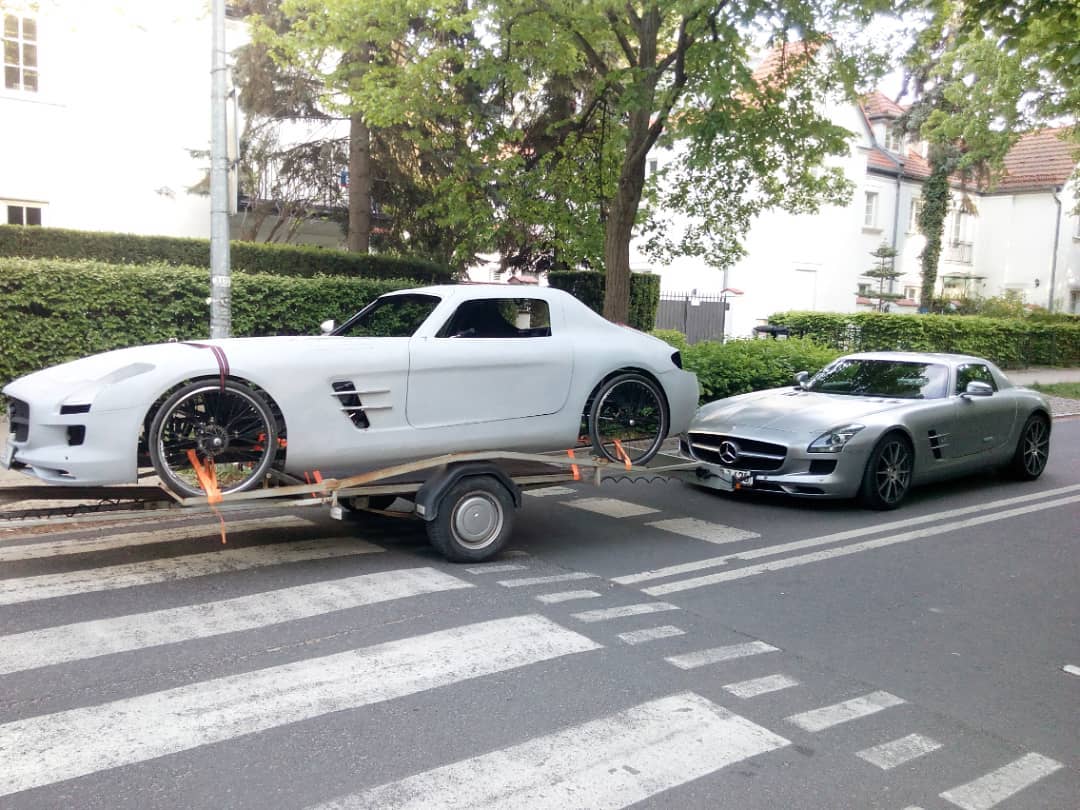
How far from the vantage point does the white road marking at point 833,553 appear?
622cm

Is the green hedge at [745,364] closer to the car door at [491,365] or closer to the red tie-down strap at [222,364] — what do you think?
the car door at [491,365]

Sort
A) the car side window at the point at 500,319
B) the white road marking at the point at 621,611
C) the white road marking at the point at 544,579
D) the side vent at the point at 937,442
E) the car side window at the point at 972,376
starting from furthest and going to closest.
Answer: the car side window at the point at 972,376
the side vent at the point at 937,442
the car side window at the point at 500,319
the white road marking at the point at 544,579
the white road marking at the point at 621,611

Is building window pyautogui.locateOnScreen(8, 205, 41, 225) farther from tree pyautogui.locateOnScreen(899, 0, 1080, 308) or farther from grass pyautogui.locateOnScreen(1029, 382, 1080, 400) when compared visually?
grass pyautogui.locateOnScreen(1029, 382, 1080, 400)

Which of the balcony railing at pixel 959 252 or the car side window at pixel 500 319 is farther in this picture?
the balcony railing at pixel 959 252

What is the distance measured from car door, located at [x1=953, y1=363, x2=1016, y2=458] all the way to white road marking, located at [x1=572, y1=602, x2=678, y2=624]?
16.7ft

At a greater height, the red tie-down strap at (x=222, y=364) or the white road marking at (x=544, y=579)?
the red tie-down strap at (x=222, y=364)

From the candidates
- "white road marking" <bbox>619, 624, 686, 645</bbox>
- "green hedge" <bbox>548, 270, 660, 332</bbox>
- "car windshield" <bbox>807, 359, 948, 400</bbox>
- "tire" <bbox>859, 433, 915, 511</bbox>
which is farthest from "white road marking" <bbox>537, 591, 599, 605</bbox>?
"green hedge" <bbox>548, 270, 660, 332</bbox>

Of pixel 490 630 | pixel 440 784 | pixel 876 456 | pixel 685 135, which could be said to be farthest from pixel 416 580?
pixel 685 135

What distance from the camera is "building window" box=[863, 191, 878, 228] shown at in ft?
112

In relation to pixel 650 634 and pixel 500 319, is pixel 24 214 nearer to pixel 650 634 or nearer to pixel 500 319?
pixel 500 319

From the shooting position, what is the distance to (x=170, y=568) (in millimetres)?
6172

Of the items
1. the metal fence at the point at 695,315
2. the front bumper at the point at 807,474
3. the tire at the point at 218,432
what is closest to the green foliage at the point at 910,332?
the metal fence at the point at 695,315

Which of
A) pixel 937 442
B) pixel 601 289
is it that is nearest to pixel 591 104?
pixel 601 289

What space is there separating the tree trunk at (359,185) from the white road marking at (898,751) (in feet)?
49.9
